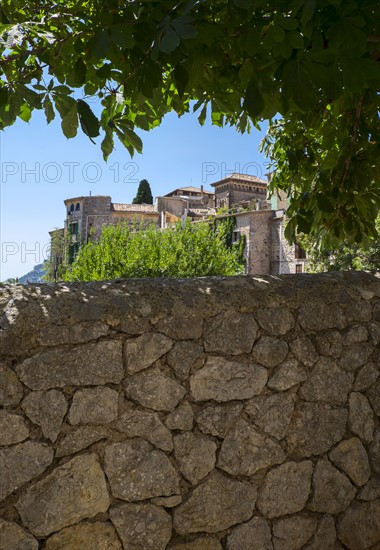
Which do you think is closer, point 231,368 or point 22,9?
point 231,368

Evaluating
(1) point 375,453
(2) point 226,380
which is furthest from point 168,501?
(1) point 375,453

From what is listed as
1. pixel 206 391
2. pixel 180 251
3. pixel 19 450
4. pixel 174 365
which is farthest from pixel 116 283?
pixel 180 251

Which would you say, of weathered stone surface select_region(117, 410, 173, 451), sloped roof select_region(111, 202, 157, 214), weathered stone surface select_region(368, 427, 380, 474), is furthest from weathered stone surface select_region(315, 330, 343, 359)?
sloped roof select_region(111, 202, 157, 214)

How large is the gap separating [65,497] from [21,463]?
0.24 metres

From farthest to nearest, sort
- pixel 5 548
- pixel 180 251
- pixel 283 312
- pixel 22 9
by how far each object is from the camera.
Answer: pixel 180 251 → pixel 22 9 → pixel 283 312 → pixel 5 548

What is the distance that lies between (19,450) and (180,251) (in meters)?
23.1

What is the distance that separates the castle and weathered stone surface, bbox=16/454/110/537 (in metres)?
31.3

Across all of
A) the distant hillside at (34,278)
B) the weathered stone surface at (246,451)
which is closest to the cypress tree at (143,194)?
the distant hillside at (34,278)

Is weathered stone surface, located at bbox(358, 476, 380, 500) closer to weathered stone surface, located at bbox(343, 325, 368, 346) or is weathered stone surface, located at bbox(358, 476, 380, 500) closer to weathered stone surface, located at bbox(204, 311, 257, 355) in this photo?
weathered stone surface, located at bbox(343, 325, 368, 346)

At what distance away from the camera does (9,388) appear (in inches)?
92.5

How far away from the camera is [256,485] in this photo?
2795 mm

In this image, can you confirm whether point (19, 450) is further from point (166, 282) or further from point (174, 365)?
point (166, 282)

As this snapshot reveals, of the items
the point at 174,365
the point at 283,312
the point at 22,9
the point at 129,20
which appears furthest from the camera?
the point at 22,9

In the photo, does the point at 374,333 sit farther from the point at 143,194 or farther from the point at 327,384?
the point at 143,194
